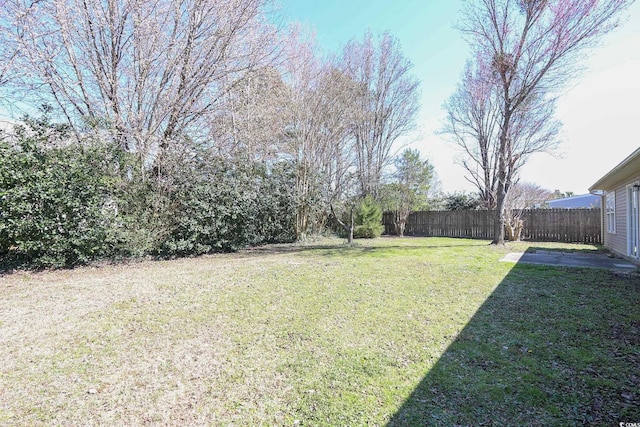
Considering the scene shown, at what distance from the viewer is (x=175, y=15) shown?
7.00 meters

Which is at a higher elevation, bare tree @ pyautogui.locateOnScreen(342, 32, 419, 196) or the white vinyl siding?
bare tree @ pyautogui.locateOnScreen(342, 32, 419, 196)

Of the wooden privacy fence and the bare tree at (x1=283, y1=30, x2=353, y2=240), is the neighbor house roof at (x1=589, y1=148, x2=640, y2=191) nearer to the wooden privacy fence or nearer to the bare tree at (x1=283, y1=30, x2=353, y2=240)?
the wooden privacy fence

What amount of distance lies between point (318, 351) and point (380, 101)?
15323 mm

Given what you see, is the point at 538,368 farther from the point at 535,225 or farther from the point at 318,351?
the point at 535,225

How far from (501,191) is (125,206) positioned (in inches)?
430

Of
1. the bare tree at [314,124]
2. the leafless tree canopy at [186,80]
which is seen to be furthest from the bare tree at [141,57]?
the bare tree at [314,124]

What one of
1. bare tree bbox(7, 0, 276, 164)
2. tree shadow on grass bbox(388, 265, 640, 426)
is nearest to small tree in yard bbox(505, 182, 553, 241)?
tree shadow on grass bbox(388, 265, 640, 426)

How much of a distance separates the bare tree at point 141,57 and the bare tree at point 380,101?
801cm

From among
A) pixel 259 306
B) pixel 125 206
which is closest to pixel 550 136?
pixel 259 306

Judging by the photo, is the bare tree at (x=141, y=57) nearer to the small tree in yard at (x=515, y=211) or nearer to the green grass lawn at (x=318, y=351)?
the green grass lawn at (x=318, y=351)

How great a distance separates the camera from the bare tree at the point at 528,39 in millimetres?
8398

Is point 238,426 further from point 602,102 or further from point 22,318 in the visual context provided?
point 602,102

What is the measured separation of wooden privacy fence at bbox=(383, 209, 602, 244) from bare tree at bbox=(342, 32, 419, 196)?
384cm

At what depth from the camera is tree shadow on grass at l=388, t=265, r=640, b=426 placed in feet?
6.52
